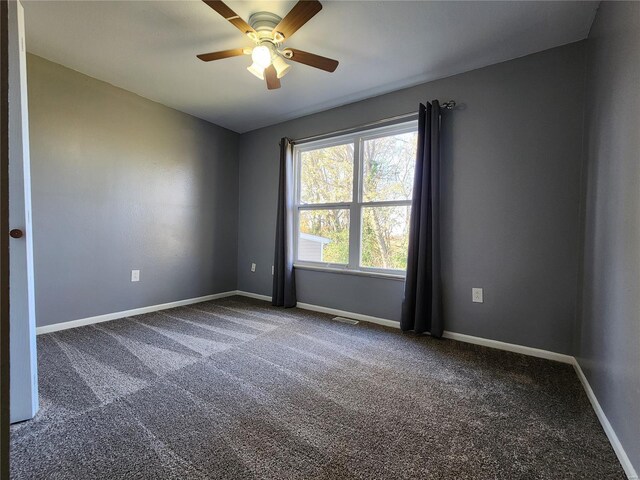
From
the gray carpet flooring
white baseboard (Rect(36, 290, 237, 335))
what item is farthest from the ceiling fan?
white baseboard (Rect(36, 290, 237, 335))

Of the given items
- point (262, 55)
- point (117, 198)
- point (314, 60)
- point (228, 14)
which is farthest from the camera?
point (117, 198)

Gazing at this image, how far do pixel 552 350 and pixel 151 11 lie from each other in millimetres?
3694

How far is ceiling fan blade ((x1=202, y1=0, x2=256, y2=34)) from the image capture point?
146 centimetres

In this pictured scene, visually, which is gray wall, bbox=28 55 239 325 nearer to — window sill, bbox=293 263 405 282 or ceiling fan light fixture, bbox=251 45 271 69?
window sill, bbox=293 263 405 282

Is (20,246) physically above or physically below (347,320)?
above

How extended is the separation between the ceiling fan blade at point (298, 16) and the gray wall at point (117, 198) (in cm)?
209

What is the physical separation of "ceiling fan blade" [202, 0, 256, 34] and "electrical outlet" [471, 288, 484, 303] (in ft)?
8.43

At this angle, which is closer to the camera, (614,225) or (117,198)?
(614,225)

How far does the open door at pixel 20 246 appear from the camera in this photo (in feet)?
4.13

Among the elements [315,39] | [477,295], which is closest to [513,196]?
[477,295]

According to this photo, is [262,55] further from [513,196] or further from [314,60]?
[513,196]

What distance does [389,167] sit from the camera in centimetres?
289

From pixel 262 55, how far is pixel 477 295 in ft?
8.10

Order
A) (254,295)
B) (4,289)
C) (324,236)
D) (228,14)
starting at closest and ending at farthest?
(4,289) < (228,14) < (324,236) < (254,295)
